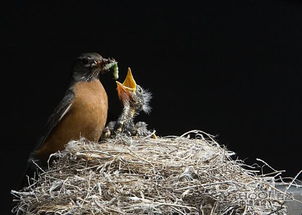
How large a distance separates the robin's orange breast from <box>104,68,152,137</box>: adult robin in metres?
0.09

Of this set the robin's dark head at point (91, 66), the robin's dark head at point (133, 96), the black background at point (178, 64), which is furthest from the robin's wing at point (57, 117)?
the black background at point (178, 64)

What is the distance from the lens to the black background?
16.1 ft

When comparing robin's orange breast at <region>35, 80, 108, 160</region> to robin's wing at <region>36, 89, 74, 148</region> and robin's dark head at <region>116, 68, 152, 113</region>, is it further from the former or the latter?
robin's dark head at <region>116, 68, 152, 113</region>

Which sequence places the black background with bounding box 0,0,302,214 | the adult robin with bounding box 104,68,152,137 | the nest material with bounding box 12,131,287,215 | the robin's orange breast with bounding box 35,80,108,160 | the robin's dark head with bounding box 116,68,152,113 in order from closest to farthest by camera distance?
the nest material with bounding box 12,131,287,215, the robin's orange breast with bounding box 35,80,108,160, the adult robin with bounding box 104,68,152,137, the robin's dark head with bounding box 116,68,152,113, the black background with bounding box 0,0,302,214

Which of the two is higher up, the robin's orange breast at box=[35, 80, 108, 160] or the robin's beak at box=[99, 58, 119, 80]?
the robin's beak at box=[99, 58, 119, 80]

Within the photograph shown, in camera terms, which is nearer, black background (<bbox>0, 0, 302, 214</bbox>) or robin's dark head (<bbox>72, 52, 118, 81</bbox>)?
robin's dark head (<bbox>72, 52, 118, 81</bbox>)

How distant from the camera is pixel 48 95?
5035 millimetres

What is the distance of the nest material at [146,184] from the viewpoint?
2848 mm

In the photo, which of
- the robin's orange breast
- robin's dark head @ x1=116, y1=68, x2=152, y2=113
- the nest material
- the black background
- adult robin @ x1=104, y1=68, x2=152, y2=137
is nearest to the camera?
the nest material

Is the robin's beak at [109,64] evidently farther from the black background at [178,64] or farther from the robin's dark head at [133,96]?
the black background at [178,64]

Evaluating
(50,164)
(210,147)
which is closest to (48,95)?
(50,164)

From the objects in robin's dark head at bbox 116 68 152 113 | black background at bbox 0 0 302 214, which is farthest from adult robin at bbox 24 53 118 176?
black background at bbox 0 0 302 214

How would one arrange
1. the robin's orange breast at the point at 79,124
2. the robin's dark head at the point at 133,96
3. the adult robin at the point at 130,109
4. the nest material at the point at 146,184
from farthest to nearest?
the robin's dark head at the point at 133,96 → the adult robin at the point at 130,109 → the robin's orange breast at the point at 79,124 → the nest material at the point at 146,184

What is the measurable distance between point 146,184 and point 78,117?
766 millimetres
